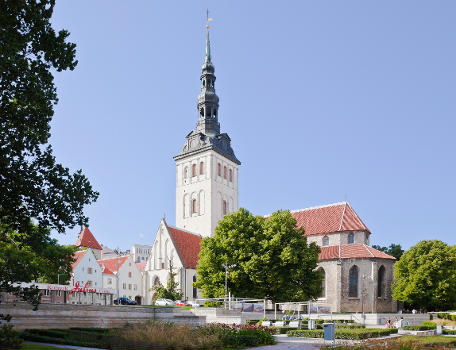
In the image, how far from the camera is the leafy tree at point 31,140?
16.9 meters

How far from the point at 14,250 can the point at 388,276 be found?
4425 centimetres

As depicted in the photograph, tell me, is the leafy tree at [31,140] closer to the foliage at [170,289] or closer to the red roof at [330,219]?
the foliage at [170,289]

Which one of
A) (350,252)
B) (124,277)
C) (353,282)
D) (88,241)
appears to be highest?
(350,252)

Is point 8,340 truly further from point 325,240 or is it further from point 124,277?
point 124,277

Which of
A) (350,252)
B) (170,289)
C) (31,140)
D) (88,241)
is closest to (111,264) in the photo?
(88,241)

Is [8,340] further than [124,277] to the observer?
No

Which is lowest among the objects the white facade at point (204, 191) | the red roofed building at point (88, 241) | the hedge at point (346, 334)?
the hedge at point (346, 334)

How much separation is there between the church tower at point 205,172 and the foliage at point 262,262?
2310cm

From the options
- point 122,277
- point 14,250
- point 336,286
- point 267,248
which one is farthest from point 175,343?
point 122,277

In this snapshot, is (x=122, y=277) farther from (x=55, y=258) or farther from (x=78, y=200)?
(x=78, y=200)

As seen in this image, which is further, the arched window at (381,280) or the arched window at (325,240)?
the arched window at (325,240)

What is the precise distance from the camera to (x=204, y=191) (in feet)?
245

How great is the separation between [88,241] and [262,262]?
54.6m

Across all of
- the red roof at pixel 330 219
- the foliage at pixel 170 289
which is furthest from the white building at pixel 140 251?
the red roof at pixel 330 219
